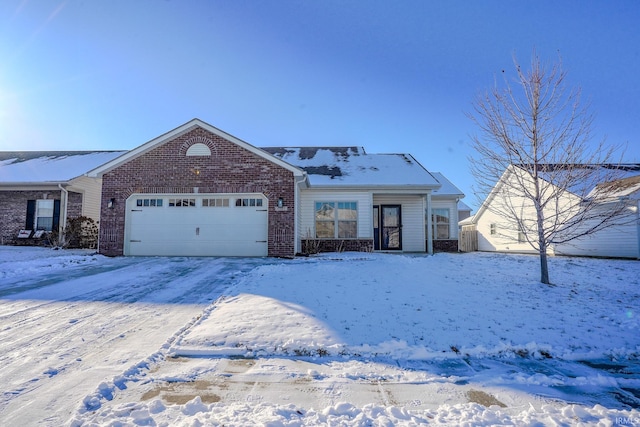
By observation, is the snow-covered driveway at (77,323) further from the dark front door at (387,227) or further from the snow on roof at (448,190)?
the snow on roof at (448,190)

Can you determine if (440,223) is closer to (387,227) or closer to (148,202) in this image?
(387,227)

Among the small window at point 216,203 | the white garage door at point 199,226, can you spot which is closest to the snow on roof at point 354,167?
the white garage door at point 199,226

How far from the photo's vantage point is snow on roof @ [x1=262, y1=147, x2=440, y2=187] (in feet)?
45.3

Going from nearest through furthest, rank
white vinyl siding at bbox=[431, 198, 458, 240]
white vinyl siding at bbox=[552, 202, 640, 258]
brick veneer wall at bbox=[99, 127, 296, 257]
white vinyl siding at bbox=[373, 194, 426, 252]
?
brick veneer wall at bbox=[99, 127, 296, 257] < white vinyl siding at bbox=[552, 202, 640, 258] < white vinyl siding at bbox=[373, 194, 426, 252] < white vinyl siding at bbox=[431, 198, 458, 240]

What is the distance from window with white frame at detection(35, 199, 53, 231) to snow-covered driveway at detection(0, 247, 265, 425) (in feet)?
30.7

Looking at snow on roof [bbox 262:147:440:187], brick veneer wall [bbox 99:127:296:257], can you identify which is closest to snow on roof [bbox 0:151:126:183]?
brick veneer wall [bbox 99:127:296:257]

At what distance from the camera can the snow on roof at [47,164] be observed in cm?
1584

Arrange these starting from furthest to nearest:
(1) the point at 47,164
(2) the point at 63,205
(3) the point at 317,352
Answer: (1) the point at 47,164
(2) the point at 63,205
(3) the point at 317,352

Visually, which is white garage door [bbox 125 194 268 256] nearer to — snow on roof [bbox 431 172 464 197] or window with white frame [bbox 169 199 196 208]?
window with white frame [bbox 169 199 196 208]

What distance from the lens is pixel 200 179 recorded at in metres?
11.3

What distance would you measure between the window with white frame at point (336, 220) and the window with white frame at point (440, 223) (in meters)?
4.85

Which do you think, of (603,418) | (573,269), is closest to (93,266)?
(603,418)

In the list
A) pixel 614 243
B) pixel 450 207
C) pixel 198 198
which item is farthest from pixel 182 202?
pixel 614 243

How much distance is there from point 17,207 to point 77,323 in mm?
16007
